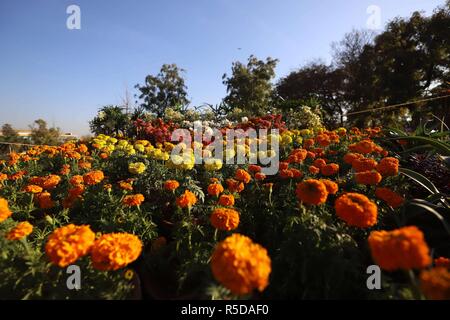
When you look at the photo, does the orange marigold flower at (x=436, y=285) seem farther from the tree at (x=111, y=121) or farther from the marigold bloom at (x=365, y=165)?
the tree at (x=111, y=121)

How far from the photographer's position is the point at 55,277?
1399 millimetres

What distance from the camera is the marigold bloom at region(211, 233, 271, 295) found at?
36.7 inches

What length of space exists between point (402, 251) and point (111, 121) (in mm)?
7693

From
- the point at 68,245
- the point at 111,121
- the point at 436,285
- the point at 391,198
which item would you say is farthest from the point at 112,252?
the point at 111,121

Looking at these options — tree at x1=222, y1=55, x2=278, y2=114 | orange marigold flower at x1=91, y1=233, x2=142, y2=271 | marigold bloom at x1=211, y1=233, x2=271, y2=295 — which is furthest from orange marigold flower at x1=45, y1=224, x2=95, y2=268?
tree at x1=222, y1=55, x2=278, y2=114

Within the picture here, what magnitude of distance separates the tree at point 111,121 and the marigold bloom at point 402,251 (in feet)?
24.5

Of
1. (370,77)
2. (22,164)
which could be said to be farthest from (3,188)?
(370,77)

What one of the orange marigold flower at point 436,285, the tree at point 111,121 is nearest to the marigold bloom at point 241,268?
the orange marigold flower at point 436,285

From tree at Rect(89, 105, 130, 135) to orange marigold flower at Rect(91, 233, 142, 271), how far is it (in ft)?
22.2

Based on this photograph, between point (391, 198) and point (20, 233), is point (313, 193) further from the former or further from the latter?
point (20, 233)

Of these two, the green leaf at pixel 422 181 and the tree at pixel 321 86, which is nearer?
the green leaf at pixel 422 181

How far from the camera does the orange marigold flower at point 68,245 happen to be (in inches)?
44.3

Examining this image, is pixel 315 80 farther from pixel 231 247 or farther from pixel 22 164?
pixel 231 247
